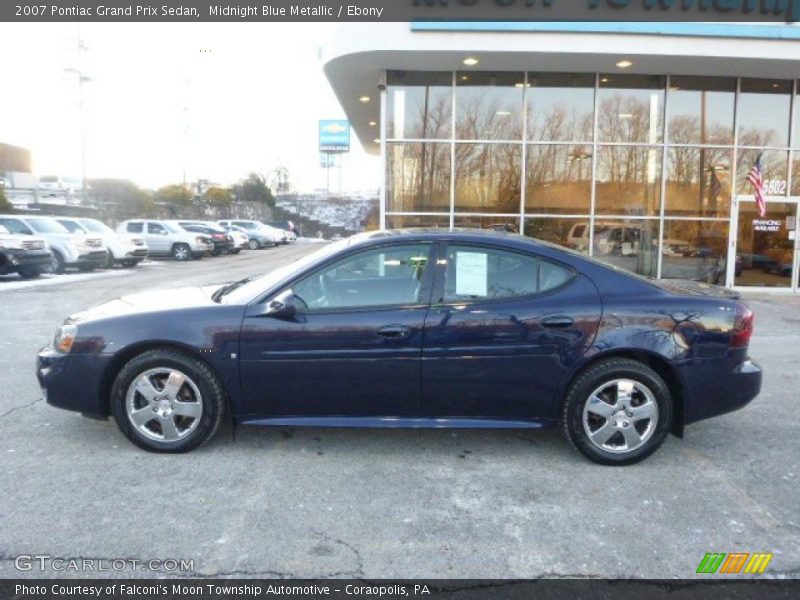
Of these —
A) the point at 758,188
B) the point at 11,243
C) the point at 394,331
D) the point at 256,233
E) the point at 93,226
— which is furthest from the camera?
the point at 256,233

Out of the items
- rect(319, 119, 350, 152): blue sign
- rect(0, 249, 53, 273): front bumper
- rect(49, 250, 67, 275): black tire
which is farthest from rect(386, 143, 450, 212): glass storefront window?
rect(319, 119, 350, 152): blue sign

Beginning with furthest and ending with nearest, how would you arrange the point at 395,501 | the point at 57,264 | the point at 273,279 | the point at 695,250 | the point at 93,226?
the point at 93,226 → the point at 57,264 → the point at 695,250 → the point at 273,279 → the point at 395,501

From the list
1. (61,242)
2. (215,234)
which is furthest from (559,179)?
(215,234)

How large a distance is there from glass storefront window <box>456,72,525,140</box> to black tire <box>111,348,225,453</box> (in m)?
11.3

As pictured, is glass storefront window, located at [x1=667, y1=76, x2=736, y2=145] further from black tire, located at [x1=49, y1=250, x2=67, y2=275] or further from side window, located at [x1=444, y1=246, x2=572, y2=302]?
black tire, located at [x1=49, y1=250, x2=67, y2=275]

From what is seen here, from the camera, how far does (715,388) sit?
13.9 ft

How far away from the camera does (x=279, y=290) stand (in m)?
4.21

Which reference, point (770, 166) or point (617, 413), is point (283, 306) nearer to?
point (617, 413)

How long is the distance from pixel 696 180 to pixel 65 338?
13.9m

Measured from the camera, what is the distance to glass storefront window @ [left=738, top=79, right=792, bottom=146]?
14352mm

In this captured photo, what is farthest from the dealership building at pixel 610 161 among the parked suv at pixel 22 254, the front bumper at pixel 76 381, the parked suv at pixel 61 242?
the front bumper at pixel 76 381

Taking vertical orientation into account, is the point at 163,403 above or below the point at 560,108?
below

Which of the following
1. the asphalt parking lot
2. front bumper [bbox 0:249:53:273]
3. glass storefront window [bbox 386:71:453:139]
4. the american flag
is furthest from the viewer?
front bumper [bbox 0:249:53:273]

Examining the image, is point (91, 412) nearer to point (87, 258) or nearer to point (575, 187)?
point (575, 187)
